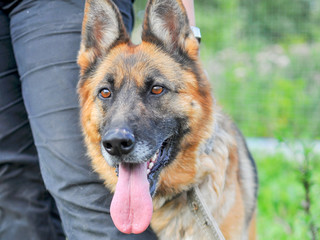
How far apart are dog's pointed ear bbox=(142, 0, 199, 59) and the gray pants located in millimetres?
200

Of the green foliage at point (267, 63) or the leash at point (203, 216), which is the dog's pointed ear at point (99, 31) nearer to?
the leash at point (203, 216)

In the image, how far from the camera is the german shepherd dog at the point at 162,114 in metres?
2.16

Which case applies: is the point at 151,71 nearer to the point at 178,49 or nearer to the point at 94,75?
the point at 178,49

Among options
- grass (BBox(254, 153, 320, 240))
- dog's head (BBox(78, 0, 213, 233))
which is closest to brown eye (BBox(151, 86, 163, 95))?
dog's head (BBox(78, 0, 213, 233))

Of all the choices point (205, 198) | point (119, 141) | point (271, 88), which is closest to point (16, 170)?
point (119, 141)

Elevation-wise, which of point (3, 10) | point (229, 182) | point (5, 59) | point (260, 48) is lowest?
point (260, 48)

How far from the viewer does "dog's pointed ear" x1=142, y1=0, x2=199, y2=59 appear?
7.33 ft

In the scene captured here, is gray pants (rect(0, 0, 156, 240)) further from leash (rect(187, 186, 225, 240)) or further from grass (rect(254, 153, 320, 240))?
grass (rect(254, 153, 320, 240))

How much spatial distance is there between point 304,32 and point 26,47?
17.6ft

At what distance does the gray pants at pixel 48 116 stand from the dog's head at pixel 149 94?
15cm

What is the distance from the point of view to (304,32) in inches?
248

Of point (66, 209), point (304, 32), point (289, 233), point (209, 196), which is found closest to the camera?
point (66, 209)

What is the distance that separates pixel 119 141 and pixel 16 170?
3.09 feet

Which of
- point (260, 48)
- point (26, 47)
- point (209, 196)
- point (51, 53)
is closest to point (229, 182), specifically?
point (209, 196)
